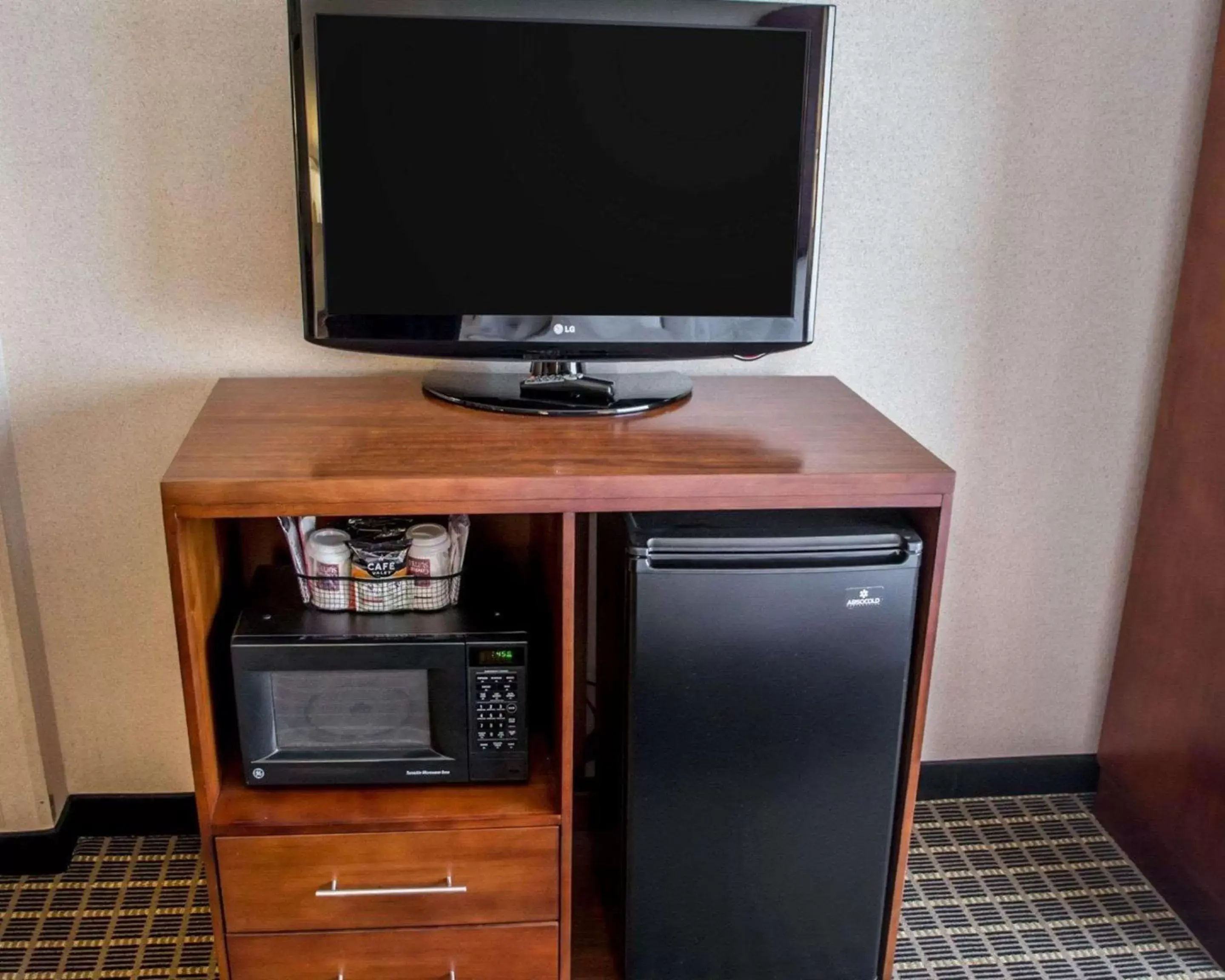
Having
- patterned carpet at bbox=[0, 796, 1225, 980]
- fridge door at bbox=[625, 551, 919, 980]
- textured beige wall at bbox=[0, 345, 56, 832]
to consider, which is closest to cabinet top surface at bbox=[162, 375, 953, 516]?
fridge door at bbox=[625, 551, 919, 980]

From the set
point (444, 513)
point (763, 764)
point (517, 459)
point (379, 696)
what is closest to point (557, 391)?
point (517, 459)

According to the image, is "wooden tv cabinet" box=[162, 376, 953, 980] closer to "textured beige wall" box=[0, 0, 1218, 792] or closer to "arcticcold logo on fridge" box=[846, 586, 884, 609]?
"arcticcold logo on fridge" box=[846, 586, 884, 609]

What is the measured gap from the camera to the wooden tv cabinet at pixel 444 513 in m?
1.34

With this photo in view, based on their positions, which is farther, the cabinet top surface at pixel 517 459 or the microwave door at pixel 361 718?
the microwave door at pixel 361 718

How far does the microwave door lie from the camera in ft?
4.84

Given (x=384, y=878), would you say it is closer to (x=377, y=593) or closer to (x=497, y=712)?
(x=497, y=712)

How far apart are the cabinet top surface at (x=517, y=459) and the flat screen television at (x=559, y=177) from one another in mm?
101

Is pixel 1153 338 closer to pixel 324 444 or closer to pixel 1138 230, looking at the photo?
pixel 1138 230

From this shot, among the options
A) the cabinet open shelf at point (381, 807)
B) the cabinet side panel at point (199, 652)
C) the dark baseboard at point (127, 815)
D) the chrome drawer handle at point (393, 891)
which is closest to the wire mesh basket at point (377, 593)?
the cabinet side panel at point (199, 652)

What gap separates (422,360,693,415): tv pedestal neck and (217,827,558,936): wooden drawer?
58 cm

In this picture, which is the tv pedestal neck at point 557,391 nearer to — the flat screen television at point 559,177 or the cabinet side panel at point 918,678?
the flat screen television at point 559,177

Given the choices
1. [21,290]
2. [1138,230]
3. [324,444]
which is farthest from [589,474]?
[1138,230]

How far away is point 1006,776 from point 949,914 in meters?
0.40

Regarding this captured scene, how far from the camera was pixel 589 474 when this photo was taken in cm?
135
